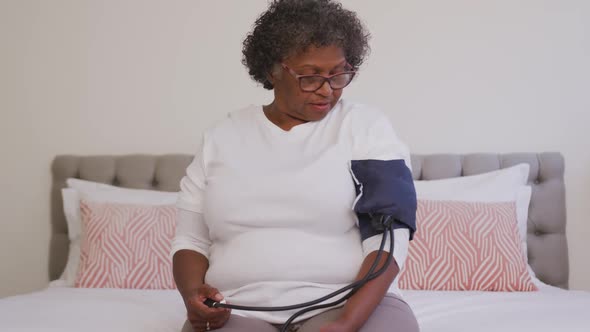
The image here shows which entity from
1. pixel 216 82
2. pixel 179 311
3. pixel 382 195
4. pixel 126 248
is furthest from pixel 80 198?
pixel 382 195

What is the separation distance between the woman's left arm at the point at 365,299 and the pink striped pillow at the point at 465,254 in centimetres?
101

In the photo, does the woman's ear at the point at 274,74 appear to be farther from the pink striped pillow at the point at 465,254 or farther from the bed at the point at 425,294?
the pink striped pillow at the point at 465,254

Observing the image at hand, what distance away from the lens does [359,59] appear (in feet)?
5.42

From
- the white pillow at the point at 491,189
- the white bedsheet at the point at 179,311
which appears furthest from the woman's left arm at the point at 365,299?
the white pillow at the point at 491,189

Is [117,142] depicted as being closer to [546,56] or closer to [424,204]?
[424,204]

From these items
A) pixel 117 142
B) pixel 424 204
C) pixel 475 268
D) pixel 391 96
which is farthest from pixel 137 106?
pixel 475 268

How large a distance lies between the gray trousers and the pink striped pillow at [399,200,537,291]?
995mm

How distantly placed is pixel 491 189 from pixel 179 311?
1.23m

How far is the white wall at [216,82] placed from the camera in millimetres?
2824

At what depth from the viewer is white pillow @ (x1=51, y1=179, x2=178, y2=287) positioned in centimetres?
267

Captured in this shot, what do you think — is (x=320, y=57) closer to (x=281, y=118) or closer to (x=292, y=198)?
(x=281, y=118)

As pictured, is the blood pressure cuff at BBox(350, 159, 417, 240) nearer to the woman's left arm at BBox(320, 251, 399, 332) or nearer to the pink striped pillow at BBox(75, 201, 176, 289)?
the woman's left arm at BBox(320, 251, 399, 332)

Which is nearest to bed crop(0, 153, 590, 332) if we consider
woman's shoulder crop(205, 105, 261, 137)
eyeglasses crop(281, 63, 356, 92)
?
woman's shoulder crop(205, 105, 261, 137)

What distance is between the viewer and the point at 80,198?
9.04 feet
